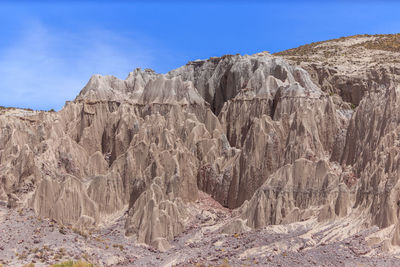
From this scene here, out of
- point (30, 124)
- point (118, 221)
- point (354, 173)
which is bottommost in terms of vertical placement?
point (118, 221)

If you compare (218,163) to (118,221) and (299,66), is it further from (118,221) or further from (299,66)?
(299,66)

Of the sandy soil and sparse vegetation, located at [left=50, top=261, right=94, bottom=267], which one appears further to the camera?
the sandy soil

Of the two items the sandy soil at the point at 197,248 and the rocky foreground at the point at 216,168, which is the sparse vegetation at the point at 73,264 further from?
the rocky foreground at the point at 216,168

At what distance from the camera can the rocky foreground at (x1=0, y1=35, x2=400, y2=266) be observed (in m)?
27.6

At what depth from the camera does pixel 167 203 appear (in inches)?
1375

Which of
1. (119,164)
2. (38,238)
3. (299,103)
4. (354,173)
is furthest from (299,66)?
(38,238)

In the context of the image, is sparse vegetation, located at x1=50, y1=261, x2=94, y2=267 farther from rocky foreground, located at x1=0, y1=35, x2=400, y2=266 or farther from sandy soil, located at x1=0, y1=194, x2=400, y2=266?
rocky foreground, located at x1=0, y1=35, x2=400, y2=266

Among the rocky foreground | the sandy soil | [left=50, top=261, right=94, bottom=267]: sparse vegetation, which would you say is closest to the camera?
[left=50, top=261, right=94, bottom=267]: sparse vegetation

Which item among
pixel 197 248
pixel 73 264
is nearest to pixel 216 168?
pixel 197 248

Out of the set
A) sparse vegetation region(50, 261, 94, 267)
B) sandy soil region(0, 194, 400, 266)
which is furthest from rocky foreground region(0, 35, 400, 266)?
sparse vegetation region(50, 261, 94, 267)

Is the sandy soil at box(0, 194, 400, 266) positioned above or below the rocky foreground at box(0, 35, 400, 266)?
below

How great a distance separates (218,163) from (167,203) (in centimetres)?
870

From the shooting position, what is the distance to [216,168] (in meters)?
42.0

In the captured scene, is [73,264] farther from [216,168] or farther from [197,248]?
[216,168]
